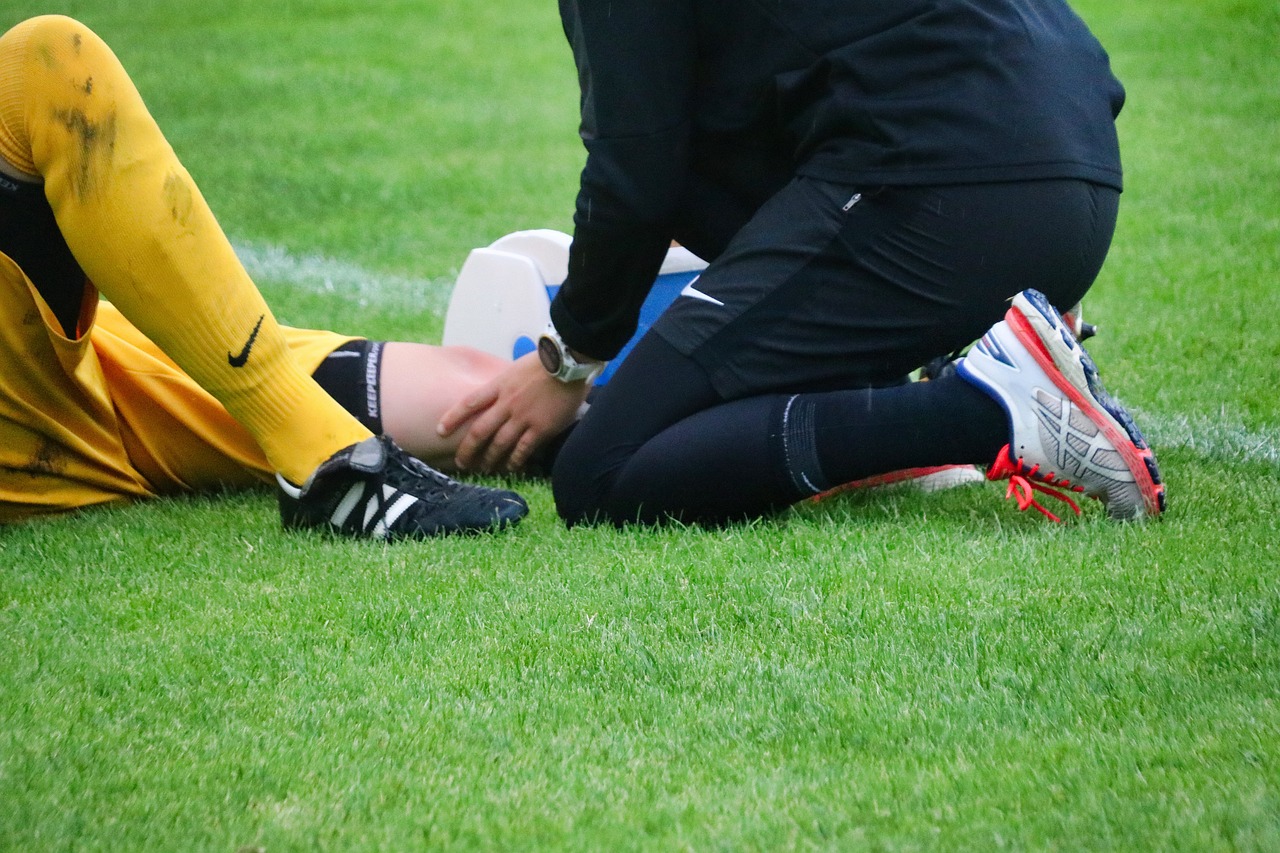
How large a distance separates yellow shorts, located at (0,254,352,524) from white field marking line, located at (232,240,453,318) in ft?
5.71

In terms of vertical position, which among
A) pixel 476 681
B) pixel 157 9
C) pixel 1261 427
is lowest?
pixel 157 9

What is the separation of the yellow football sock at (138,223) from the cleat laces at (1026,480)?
3.45 feet

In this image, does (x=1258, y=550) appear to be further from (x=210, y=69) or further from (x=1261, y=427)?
(x=210, y=69)

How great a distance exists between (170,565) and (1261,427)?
6.70ft

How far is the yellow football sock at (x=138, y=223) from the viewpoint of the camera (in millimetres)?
2129

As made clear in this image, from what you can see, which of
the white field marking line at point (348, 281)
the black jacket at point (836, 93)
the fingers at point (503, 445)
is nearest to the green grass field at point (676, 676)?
the fingers at point (503, 445)

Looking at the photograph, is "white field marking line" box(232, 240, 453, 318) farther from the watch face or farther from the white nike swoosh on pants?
the white nike swoosh on pants

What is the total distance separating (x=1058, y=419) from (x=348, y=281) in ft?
10.6

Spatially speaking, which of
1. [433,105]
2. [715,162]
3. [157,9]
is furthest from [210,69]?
[715,162]

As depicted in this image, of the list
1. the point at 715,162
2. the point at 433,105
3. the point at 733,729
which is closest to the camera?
the point at 733,729

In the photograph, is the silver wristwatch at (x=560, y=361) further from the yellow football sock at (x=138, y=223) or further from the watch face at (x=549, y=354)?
the yellow football sock at (x=138, y=223)

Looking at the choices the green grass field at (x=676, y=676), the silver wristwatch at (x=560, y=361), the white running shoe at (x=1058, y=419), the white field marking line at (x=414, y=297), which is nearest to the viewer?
the green grass field at (x=676, y=676)

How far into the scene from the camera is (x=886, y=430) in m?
2.21

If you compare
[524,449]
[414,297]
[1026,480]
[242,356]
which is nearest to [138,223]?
[242,356]
